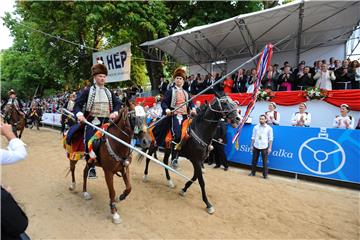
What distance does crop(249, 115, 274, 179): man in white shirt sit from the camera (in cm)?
741

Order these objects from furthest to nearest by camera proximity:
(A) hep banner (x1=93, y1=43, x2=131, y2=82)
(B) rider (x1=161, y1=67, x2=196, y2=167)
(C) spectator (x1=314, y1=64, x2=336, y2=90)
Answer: (A) hep banner (x1=93, y1=43, x2=131, y2=82) < (C) spectator (x1=314, y1=64, x2=336, y2=90) < (B) rider (x1=161, y1=67, x2=196, y2=167)

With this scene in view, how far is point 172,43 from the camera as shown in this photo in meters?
14.4

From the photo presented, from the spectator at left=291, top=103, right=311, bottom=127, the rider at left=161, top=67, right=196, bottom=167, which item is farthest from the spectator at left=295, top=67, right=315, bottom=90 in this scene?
the rider at left=161, top=67, right=196, bottom=167

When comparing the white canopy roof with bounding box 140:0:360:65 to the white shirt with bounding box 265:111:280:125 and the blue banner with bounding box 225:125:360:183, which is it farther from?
the blue banner with bounding box 225:125:360:183

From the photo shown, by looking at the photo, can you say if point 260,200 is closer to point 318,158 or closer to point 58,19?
point 318,158

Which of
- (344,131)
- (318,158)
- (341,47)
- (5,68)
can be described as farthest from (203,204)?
(5,68)

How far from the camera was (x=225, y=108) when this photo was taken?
16.1 feet

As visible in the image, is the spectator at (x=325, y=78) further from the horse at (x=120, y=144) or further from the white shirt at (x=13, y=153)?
the white shirt at (x=13, y=153)

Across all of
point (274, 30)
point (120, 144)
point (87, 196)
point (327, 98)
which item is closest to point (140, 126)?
point (120, 144)

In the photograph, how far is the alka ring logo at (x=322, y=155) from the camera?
643 cm

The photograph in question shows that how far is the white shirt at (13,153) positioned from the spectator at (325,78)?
9.07 m

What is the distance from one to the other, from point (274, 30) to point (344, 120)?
6.21 m

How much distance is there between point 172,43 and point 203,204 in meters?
10.9

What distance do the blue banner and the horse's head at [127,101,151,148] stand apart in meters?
2.54
